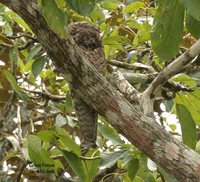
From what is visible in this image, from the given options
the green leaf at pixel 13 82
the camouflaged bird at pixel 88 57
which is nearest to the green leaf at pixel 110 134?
the camouflaged bird at pixel 88 57

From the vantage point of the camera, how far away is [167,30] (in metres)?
1.15

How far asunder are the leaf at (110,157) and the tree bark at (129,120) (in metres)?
0.13

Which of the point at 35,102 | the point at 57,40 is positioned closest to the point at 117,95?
the point at 57,40

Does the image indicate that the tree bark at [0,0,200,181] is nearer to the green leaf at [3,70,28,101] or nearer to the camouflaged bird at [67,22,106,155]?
the camouflaged bird at [67,22,106,155]

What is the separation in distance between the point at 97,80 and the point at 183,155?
28 cm

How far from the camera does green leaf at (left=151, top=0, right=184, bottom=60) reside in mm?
1108

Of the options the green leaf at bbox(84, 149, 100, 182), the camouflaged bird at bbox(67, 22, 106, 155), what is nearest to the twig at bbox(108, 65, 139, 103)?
the camouflaged bird at bbox(67, 22, 106, 155)

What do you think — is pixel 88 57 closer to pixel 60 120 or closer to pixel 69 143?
pixel 69 143

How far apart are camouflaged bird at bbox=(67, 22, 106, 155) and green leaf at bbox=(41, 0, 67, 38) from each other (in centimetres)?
37

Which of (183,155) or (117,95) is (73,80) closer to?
(117,95)

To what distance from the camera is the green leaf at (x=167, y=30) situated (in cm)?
111

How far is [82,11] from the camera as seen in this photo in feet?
3.08

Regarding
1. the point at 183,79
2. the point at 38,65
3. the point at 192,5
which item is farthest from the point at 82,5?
the point at 38,65

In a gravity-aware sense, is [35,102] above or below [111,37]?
below
